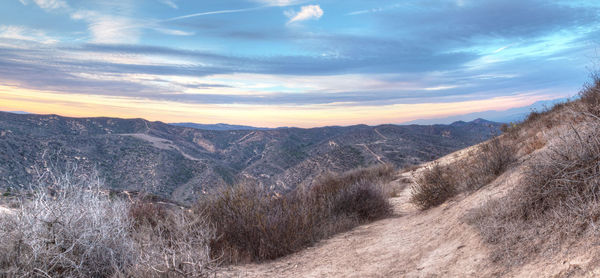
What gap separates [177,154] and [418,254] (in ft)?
153

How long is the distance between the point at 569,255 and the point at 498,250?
2.61 ft

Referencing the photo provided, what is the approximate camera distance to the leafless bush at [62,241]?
12.8 ft

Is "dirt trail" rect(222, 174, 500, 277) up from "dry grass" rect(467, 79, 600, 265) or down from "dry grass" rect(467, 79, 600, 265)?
down

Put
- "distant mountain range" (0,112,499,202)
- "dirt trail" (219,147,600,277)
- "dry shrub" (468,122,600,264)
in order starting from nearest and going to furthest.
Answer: "dry shrub" (468,122,600,264), "dirt trail" (219,147,600,277), "distant mountain range" (0,112,499,202)

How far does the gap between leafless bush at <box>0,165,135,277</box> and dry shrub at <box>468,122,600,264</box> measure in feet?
14.9

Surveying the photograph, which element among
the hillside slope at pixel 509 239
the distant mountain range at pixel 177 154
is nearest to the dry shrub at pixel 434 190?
the hillside slope at pixel 509 239

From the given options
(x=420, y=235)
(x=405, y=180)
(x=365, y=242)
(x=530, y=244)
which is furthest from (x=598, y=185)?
(x=405, y=180)

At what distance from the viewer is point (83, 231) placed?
14.6 ft

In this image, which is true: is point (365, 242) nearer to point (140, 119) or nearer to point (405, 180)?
point (405, 180)

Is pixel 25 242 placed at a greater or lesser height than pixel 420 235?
greater

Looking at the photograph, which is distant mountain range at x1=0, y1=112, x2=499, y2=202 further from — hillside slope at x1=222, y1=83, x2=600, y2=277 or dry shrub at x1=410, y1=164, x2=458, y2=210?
hillside slope at x1=222, y1=83, x2=600, y2=277

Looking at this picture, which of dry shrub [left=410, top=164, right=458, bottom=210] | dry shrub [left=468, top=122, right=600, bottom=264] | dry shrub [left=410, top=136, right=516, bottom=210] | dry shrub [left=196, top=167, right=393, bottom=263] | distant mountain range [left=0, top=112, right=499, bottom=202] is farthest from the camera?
distant mountain range [left=0, top=112, right=499, bottom=202]

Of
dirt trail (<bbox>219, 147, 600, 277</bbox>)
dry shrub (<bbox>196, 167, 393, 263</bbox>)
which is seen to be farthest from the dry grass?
dry shrub (<bbox>196, 167, 393, 263</bbox>)

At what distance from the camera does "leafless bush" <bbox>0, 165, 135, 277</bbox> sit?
390 cm
